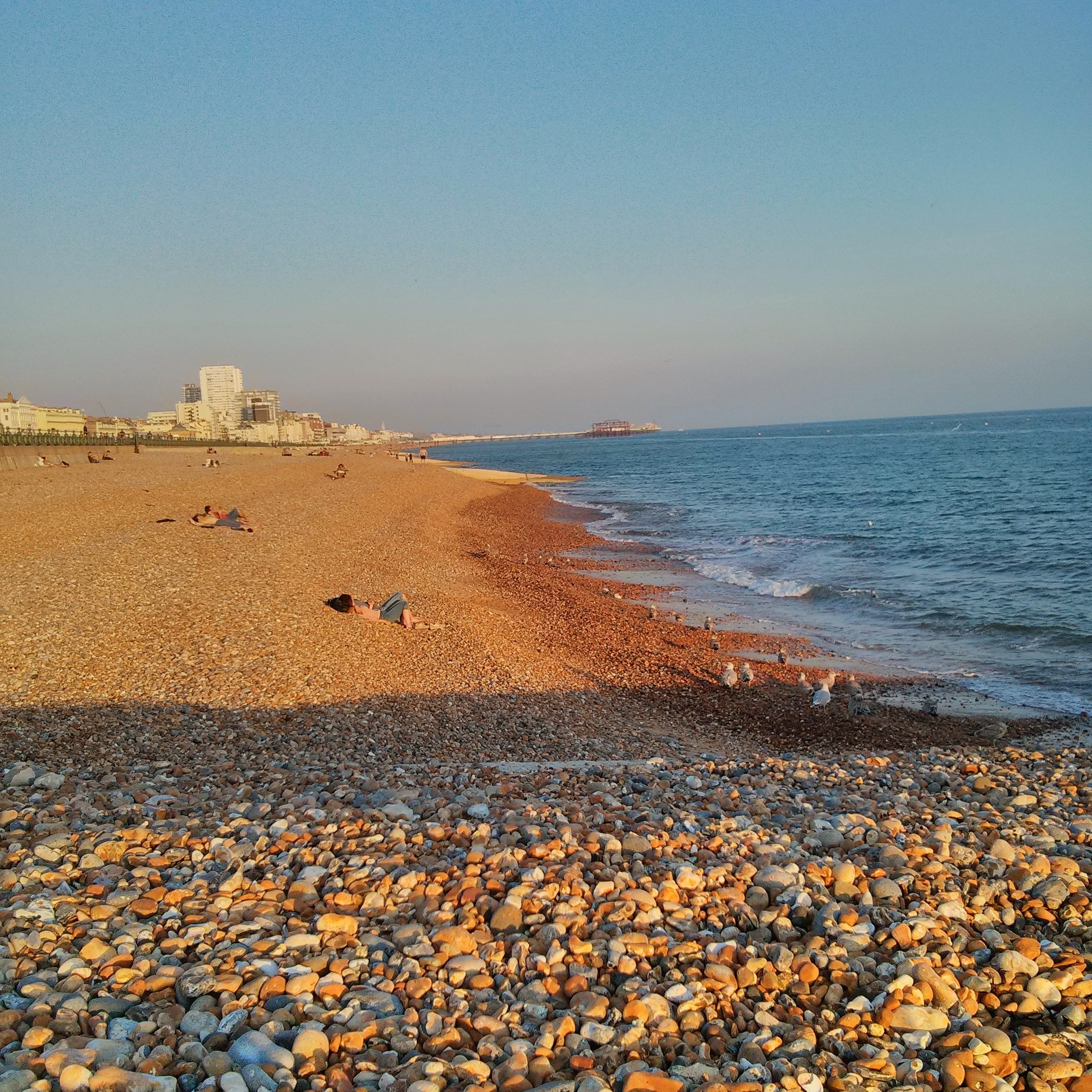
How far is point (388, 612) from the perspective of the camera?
13.1m

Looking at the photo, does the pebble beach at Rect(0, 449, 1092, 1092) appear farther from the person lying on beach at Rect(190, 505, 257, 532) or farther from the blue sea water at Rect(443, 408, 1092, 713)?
the person lying on beach at Rect(190, 505, 257, 532)

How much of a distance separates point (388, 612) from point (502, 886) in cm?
907

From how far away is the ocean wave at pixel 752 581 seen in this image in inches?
773

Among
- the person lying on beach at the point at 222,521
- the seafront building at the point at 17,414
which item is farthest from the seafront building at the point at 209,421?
the person lying on beach at the point at 222,521

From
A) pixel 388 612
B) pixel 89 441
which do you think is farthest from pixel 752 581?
pixel 89 441

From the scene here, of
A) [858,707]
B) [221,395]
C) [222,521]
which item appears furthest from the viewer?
[221,395]

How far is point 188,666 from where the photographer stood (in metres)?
9.61

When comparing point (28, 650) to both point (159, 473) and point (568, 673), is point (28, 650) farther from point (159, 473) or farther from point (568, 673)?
point (159, 473)

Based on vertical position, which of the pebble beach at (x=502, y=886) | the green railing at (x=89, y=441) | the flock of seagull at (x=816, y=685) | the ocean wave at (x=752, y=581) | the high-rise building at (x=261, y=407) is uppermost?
the high-rise building at (x=261, y=407)

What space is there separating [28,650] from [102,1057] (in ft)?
26.9

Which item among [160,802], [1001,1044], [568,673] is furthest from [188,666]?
[1001,1044]

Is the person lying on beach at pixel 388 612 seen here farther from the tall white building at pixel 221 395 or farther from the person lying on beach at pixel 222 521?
the tall white building at pixel 221 395

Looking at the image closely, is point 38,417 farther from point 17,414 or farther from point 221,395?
point 221,395

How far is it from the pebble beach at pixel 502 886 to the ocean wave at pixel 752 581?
909 cm
